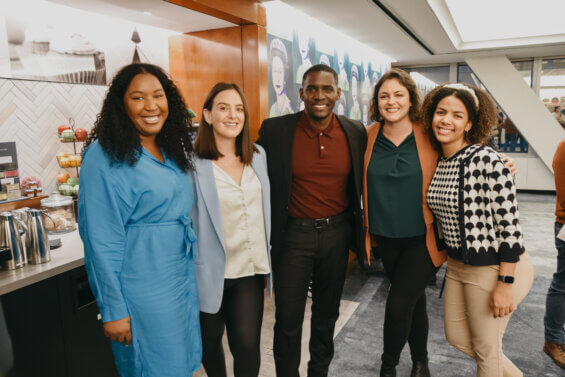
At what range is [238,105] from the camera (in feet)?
6.09

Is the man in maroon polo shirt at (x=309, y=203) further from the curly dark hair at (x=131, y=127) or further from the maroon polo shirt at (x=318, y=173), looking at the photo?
the curly dark hair at (x=131, y=127)

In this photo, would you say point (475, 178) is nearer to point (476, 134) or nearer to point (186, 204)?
point (476, 134)

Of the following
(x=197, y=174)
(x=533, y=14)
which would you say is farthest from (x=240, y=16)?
(x=533, y=14)

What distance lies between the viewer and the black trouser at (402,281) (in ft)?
6.70

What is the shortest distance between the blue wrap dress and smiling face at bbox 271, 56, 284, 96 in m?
2.27

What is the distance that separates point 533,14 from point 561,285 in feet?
17.1

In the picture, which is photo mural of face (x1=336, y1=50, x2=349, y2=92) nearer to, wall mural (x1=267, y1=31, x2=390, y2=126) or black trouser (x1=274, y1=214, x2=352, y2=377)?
wall mural (x1=267, y1=31, x2=390, y2=126)

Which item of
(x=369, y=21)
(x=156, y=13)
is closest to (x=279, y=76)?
(x=156, y=13)

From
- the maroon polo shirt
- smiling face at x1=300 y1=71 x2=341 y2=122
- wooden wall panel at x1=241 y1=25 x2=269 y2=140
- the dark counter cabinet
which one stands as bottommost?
the dark counter cabinet

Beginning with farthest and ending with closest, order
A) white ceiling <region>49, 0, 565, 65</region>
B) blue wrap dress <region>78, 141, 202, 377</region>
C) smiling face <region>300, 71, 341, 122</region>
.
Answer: white ceiling <region>49, 0, 565, 65</region>
smiling face <region>300, 71, 341, 122</region>
blue wrap dress <region>78, 141, 202, 377</region>

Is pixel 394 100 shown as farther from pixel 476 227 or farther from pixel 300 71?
pixel 300 71

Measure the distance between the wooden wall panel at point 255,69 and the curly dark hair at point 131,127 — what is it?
1634 mm

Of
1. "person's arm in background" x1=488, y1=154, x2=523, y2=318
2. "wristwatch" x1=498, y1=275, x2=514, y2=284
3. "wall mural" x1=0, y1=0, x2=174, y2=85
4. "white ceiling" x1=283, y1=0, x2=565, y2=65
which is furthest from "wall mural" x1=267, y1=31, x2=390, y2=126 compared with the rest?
"wristwatch" x1=498, y1=275, x2=514, y2=284

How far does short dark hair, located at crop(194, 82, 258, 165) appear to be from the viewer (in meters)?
1.84
